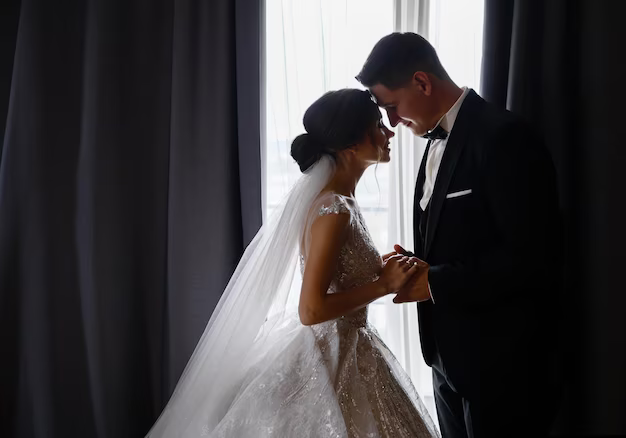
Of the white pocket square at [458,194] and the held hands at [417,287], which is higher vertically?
the white pocket square at [458,194]

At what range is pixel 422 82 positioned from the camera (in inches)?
60.6

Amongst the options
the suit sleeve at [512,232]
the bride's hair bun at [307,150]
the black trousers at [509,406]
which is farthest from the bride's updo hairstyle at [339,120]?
the black trousers at [509,406]

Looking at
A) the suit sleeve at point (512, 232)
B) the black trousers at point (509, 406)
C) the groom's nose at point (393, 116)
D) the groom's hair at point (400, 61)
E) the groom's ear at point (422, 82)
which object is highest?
the groom's hair at point (400, 61)

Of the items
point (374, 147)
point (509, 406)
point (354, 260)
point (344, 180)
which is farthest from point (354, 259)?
point (509, 406)

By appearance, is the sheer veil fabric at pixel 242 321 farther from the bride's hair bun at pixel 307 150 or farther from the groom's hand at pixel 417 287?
the groom's hand at pixel 417 287

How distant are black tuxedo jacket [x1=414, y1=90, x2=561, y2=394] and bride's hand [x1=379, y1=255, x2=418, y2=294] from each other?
6cm

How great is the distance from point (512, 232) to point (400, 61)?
1.93 feet

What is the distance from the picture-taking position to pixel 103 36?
2.19 metres

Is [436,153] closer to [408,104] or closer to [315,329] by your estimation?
[408,104]

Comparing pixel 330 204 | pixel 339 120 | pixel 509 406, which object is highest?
pixel 339 120

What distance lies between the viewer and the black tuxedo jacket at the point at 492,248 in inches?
52.2

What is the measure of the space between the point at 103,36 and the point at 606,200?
6.58 feet

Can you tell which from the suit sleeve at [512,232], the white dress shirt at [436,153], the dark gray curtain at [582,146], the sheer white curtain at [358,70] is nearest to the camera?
the suit sleeve at [512,232]

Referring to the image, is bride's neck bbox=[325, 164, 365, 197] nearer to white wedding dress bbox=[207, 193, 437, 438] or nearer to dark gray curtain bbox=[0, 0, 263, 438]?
white wedding dress bbox=[207, 193, 437, 438]
